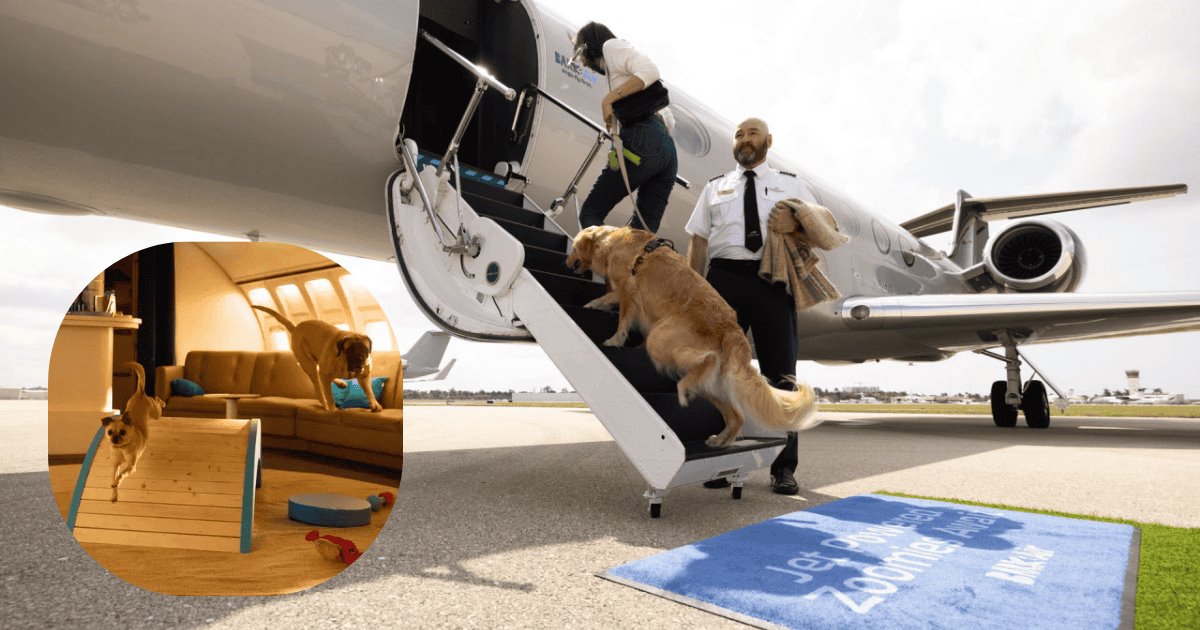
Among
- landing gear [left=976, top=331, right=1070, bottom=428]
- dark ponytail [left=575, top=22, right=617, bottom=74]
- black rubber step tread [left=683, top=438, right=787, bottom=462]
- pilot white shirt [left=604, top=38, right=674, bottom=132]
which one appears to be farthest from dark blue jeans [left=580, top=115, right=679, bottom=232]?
landing gear [left=976, top=331, right=1070, bottom=428]

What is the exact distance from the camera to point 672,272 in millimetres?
3014

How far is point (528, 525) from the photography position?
8.89 feet

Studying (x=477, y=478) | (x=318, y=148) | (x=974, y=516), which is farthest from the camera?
(x=477, y=478)

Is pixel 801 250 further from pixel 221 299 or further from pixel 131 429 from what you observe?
pixel 131 429

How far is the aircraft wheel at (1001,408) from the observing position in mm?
10484

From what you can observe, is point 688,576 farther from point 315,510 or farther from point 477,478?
point 477,478

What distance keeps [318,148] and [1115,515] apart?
14.2 ft

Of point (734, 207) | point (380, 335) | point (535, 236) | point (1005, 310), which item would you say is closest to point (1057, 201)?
point (1005, 310)

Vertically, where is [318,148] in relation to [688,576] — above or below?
above

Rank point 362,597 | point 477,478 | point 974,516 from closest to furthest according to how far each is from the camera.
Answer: point 362,597 → point 974,516 → point 477,478

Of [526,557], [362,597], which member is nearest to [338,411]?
[362,597]

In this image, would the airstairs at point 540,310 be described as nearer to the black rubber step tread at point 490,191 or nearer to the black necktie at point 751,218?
the black rubber step tread at point 490,191

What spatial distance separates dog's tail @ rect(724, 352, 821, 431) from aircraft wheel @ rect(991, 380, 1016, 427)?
30.4 feet

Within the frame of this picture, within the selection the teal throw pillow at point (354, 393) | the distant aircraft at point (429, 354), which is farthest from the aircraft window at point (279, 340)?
the distant aircraft at point (429, 354)
